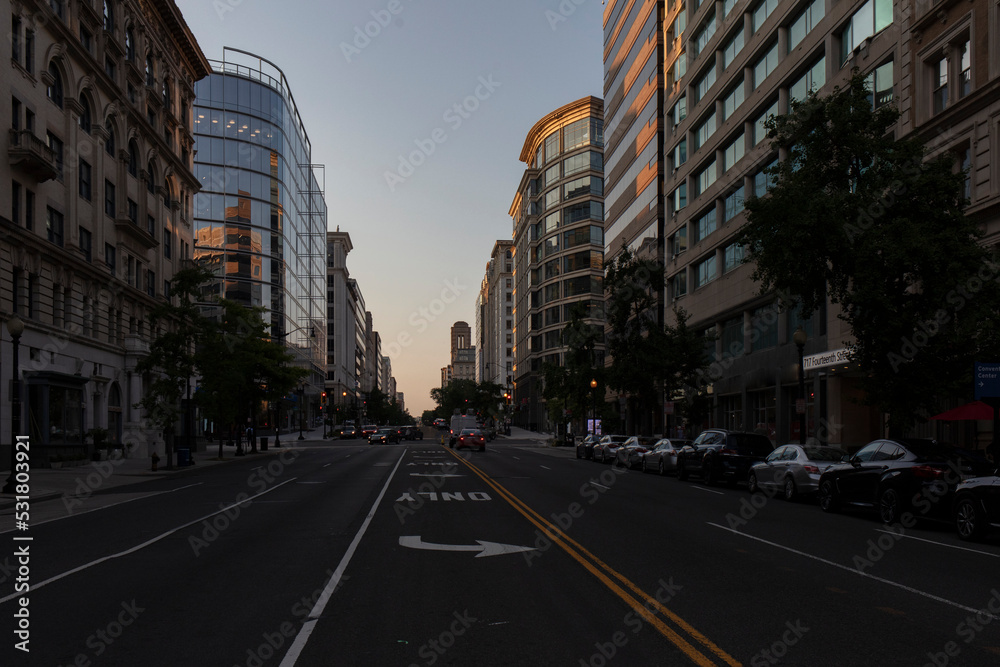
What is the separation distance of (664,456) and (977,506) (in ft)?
56.2

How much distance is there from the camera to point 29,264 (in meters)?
33.5

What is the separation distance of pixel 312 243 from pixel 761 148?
82.5 metres

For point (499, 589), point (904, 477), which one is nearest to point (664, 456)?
point (904, 477)

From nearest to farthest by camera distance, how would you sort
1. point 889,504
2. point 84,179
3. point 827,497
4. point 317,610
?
point 317,610, point 889,504, point 827,497, point 84,179

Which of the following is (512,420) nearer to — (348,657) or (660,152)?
(660,152)

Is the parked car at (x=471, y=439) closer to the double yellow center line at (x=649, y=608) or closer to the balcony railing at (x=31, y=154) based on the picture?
the balcony railing at (x=31, y=154)

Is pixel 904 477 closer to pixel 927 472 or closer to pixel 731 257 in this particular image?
pixel 927 472

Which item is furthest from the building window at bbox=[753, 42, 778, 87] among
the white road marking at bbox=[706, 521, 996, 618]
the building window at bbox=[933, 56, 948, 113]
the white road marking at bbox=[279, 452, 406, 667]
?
the white road marking at bbox=[279, 452, 406, 667]

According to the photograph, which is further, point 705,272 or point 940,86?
point 705,272

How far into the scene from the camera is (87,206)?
1580 inches

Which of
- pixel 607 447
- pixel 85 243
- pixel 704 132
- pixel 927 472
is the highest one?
pixel 704 132

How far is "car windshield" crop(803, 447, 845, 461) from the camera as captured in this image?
1994 centimetres

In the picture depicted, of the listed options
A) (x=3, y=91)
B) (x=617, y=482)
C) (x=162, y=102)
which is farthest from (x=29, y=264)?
(x=617, y=482)

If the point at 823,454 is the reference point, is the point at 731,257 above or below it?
above
